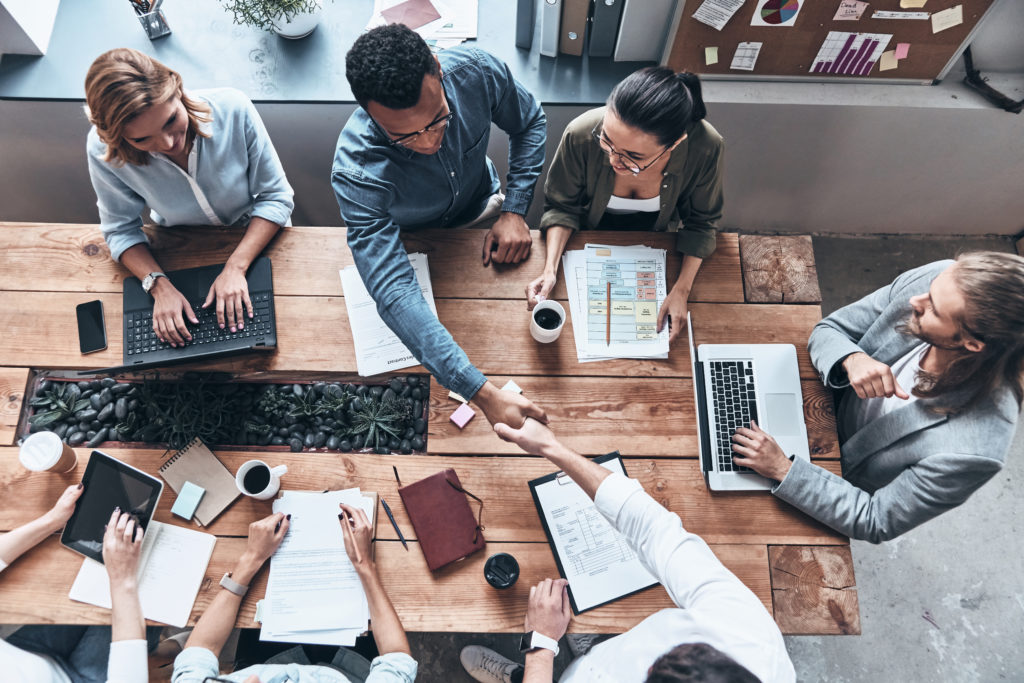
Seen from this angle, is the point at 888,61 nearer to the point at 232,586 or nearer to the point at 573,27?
the point at 573,27

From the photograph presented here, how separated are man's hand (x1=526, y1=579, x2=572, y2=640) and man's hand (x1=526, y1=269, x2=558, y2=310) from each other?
0.72 metres

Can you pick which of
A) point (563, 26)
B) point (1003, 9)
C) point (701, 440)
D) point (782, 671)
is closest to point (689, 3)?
point (563, 26)

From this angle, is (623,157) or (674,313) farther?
(674,313)

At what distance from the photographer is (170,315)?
1.61 metres

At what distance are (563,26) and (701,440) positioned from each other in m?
1.50

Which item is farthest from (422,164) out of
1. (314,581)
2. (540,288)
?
(314,581)

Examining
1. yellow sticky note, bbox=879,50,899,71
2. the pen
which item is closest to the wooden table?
the pen

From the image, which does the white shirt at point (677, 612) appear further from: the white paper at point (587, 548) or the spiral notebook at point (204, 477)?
the spiral notebook at point (204, 477)

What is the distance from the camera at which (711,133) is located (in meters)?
1.57

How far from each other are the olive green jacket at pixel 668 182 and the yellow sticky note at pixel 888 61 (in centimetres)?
83

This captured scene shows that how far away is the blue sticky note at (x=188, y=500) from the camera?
149 centimetres

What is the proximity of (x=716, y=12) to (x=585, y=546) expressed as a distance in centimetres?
166

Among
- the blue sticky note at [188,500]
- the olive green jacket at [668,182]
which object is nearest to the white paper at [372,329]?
the olive green jacket at [668,182]

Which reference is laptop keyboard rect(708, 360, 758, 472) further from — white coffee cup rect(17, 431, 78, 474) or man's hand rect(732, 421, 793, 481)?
white coffee cup rect(17, 431, 78, 474)
